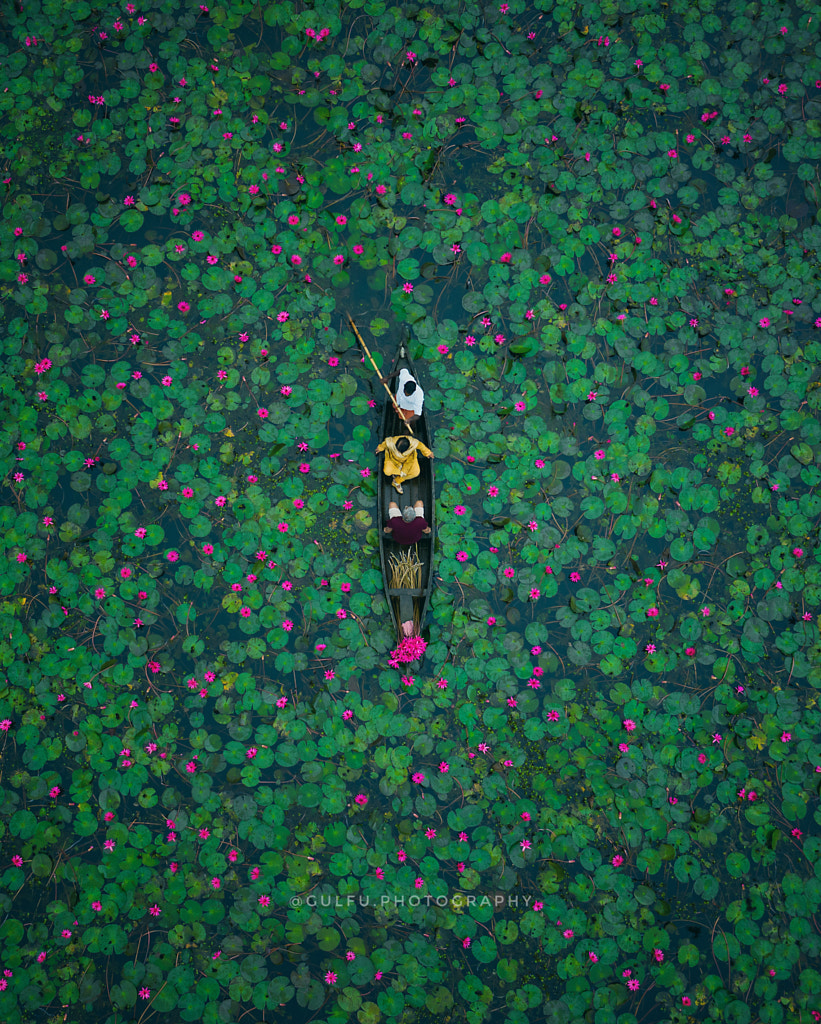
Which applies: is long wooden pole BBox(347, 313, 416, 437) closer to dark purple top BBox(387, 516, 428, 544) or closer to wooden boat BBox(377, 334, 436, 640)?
wooden boat BBox(377, 334, 436, 640)

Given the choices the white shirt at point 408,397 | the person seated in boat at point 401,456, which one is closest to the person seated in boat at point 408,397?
the white shirt at point 408,397

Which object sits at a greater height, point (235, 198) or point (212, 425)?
point (235, 198)

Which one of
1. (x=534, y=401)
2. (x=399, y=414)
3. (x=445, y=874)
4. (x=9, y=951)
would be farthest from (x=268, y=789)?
(x=534, y=401)

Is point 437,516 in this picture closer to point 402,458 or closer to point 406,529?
point 406,529

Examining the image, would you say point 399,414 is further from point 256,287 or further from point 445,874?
point 445,874

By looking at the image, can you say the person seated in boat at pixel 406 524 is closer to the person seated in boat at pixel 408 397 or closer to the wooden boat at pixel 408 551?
the wooden boat at pixel 408 551

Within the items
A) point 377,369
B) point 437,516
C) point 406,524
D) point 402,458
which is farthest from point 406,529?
point 377,369

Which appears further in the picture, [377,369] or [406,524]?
[377,369]
